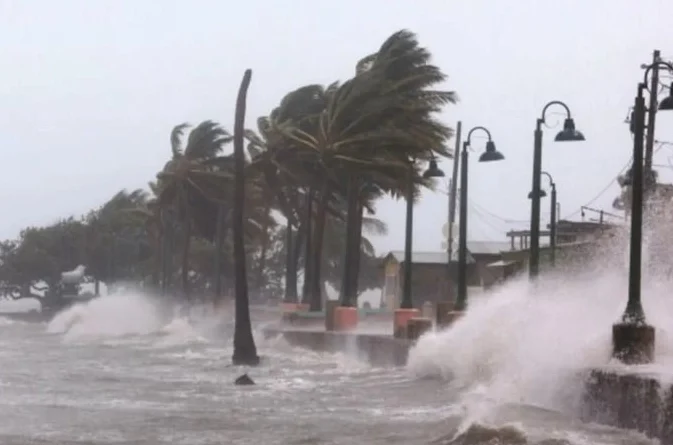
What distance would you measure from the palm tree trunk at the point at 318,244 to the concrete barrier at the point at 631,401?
3021cm

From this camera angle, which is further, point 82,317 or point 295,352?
point 82,317

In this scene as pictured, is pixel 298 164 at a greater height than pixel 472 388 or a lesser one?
greater

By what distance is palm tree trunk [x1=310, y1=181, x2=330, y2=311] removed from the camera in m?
45.3

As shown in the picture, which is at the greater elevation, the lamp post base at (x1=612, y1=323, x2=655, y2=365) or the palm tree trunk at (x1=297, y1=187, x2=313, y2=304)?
the palm tree trunk at (x1=297, y1=187, x2=313, y2=304)

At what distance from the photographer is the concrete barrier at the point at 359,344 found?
2950 cm

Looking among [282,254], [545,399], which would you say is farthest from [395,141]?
[282,254]

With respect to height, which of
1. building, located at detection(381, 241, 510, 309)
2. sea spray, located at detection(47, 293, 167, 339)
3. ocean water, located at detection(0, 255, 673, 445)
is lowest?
sea spray, located at detection(47, 293, 167, 339)

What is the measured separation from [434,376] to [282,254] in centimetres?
7854

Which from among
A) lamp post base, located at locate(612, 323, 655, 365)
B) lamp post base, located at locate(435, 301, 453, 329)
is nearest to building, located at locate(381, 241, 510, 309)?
lamp post base, located at locate(435, 301, 453, 329)

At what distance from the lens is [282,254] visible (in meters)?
104

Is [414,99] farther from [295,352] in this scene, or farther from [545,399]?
[545,399]

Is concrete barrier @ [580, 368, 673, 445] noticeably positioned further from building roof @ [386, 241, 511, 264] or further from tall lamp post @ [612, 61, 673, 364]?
building roof @ [386, 241, 511, 264]

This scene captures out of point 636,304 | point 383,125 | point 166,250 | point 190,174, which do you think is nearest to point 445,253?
point 190,174

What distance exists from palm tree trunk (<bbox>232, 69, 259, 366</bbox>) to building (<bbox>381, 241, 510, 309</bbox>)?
2299cm
